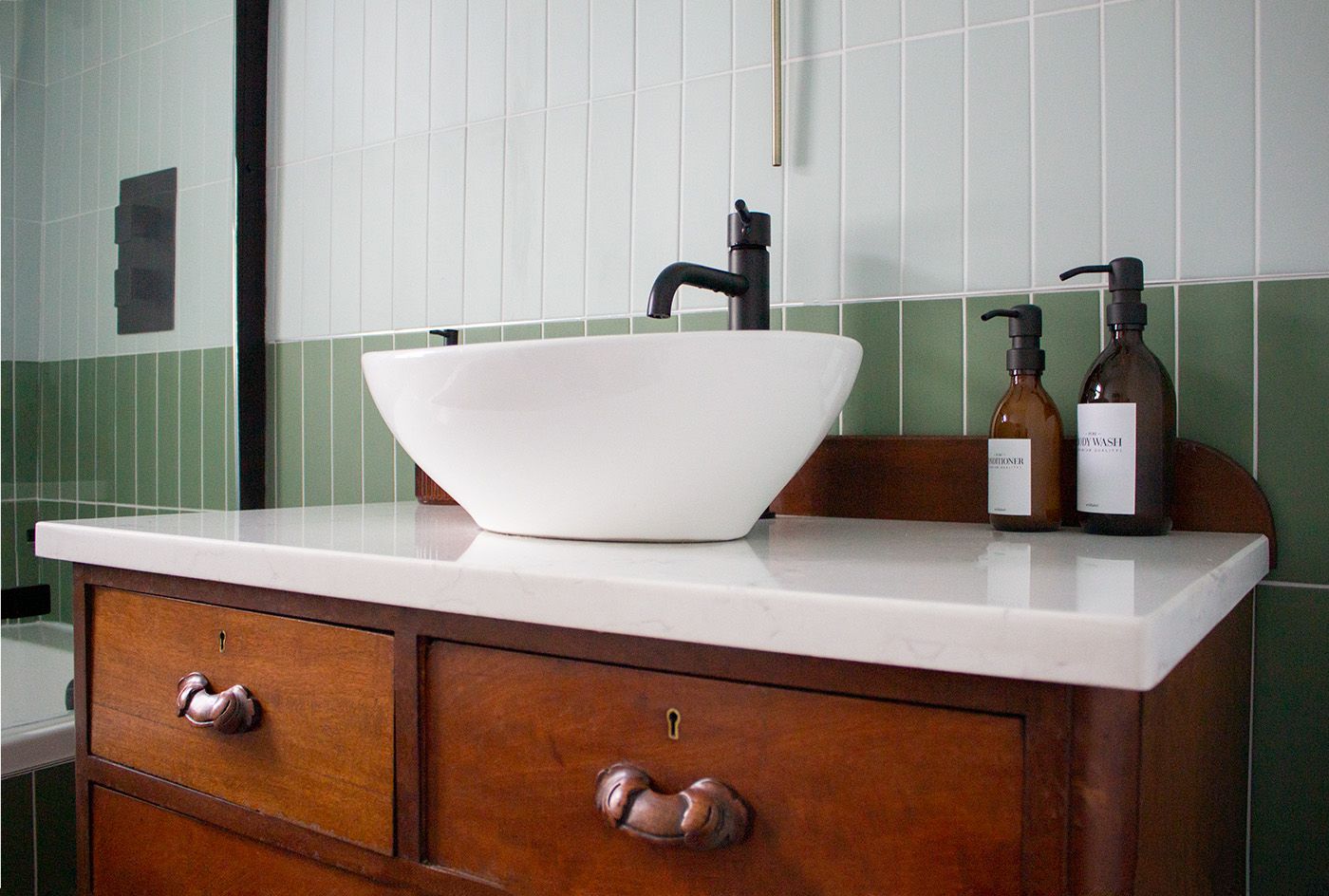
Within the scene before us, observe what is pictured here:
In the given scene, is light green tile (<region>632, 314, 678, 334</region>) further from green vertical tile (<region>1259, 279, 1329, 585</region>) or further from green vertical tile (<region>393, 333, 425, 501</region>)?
green vertical tile (<region>1259, 279, 1329, 585</region>)

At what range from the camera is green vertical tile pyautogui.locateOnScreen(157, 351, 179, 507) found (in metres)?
1.60

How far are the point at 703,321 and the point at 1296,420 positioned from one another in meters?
0.63

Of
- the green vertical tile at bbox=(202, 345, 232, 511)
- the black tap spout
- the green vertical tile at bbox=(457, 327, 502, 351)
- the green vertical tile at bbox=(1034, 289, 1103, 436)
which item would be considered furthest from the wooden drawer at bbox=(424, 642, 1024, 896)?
the green vertical tile at bbox=(202, 345, 232, 511)

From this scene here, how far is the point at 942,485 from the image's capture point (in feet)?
3.23

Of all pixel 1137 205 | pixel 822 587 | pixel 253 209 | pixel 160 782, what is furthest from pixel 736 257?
pixel 253 209

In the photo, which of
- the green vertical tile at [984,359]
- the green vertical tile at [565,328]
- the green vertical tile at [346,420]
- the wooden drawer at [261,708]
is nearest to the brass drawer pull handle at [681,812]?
the wooden drawer at [261,708]

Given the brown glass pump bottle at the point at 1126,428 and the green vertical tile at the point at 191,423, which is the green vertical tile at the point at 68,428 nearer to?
the green vertical tile at the point at 191,423

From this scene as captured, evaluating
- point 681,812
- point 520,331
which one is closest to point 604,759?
point 681,812

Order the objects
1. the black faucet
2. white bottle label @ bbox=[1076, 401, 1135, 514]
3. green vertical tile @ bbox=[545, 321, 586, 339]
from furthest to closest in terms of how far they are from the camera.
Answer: green vertical tile @ bbox=[545, 321, 586, 339], the black faucet, white bottle label @ bbox=[1076, 401, 1135, 514]

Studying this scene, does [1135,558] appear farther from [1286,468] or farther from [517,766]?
[517,766]

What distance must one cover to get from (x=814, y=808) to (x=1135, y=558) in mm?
307

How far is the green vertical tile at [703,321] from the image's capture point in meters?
1.17

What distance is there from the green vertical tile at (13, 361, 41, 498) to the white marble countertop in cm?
62

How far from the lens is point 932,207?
1025mm
